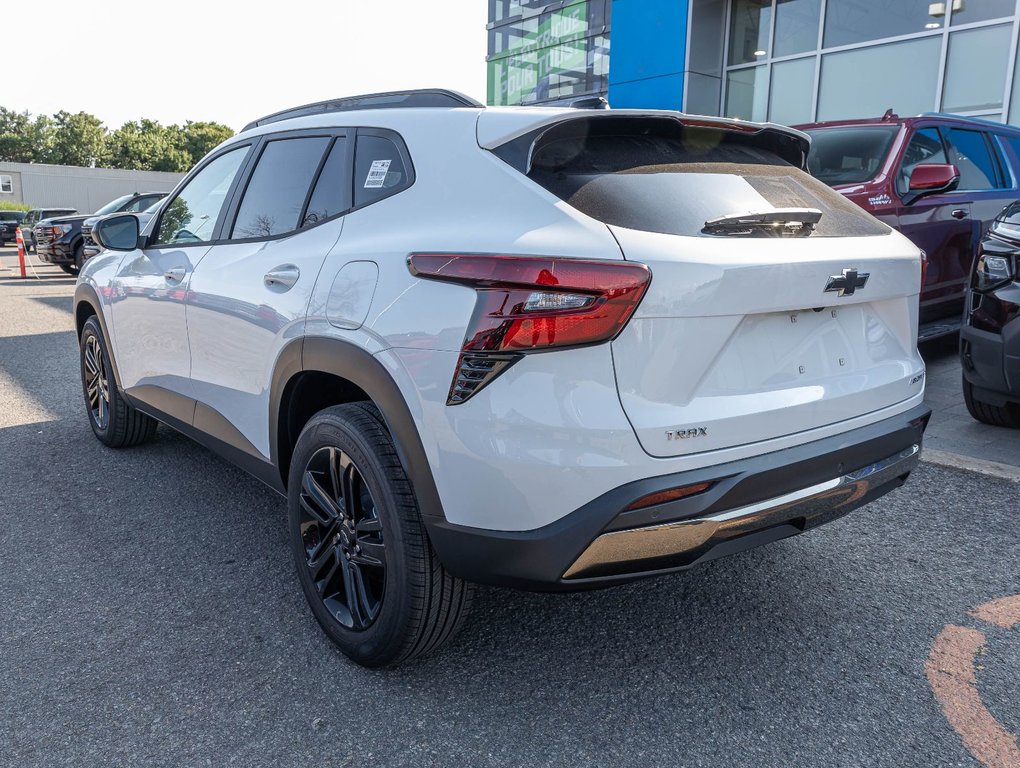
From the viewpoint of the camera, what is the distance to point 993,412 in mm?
4758

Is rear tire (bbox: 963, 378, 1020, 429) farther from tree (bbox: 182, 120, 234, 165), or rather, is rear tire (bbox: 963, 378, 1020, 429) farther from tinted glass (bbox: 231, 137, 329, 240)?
tree (bbox: 182, 120, 234, 165)

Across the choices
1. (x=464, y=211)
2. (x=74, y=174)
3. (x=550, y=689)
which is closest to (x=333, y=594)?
(x=550, y=689)

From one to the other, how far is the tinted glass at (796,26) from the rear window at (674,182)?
13421mm

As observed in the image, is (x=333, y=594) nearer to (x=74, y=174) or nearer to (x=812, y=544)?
(x=812, y=544)

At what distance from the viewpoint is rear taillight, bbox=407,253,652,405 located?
6.44 ft

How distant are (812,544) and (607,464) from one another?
5.89 ft

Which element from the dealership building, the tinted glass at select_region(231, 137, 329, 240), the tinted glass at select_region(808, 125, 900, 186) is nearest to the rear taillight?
the tinted glass at select_region(231, 137, 329, 240)

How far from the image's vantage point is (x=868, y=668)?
2514mm

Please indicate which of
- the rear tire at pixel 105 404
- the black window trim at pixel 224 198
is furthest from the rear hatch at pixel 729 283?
the rear tire at pixel 105 404

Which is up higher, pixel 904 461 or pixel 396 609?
pixel 904 461

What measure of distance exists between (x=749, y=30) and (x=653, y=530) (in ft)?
50.8

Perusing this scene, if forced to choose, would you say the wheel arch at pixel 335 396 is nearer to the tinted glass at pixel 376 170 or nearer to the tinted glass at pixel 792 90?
the tinted glass at pixel 376 170

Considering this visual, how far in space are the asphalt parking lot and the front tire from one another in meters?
0.15

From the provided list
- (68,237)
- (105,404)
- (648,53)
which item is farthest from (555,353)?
(68,237)
